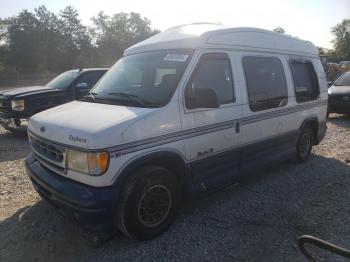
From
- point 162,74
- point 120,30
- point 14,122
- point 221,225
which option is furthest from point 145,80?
point 120,30

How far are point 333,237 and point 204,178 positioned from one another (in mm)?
1607

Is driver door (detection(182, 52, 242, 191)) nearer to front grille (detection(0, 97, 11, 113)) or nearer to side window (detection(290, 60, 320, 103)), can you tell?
side window (detection(290, 60, 320, 103))

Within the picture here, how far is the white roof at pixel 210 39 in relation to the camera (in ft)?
13.4

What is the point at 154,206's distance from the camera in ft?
11.9

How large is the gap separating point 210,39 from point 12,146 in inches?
232

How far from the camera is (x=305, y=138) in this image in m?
6.35

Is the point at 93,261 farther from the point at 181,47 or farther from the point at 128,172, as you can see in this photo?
the point at 181,47

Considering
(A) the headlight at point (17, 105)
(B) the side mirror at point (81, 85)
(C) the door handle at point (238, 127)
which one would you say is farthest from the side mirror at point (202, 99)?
(A) the headlight at point (17, 105)

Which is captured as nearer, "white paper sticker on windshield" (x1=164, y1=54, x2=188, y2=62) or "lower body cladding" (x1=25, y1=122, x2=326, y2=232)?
"lower body cladding" (x1=25, y1=122, x2=326, y2=232)

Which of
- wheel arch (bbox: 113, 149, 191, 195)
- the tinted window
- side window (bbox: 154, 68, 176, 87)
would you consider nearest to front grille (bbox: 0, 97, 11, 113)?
side window (bbox: 154, 68, 176, 87)

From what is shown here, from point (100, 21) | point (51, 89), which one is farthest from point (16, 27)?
point (51, 89)

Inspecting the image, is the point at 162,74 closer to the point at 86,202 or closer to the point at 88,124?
the point at 88,124

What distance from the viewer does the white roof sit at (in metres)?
4.07

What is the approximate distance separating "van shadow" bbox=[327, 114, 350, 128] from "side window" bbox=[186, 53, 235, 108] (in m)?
7.35
